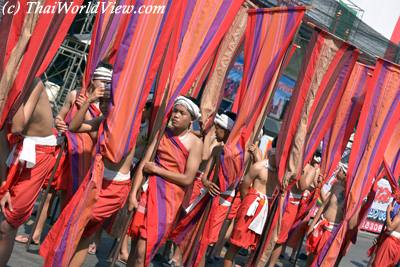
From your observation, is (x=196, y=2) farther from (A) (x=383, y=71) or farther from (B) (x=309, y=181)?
(B) (x=309, y=181)

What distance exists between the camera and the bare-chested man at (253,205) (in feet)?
24.4

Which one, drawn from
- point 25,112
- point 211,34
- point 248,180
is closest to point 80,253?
point 25,112

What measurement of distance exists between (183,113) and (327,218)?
322 centimetres

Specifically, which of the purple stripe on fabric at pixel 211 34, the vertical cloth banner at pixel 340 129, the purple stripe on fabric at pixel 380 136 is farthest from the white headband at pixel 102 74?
the vertical cloth banner at pixel 340 129

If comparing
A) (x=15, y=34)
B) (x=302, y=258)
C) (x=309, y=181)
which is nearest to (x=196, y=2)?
(x=15, y=34)

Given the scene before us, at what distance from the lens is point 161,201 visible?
217 inches

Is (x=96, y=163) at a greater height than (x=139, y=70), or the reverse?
(x=139, y=70)

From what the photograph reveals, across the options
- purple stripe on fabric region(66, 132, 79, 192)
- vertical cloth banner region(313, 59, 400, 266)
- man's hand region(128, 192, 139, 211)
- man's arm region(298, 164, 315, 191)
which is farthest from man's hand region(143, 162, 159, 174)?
man's arm region(298, 164, 315, 191)

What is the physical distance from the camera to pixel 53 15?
482cm

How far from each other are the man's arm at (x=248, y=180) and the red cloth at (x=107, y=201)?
2.61 metres

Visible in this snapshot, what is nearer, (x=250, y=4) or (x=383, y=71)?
(x=383, y=71)

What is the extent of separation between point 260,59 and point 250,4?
2.13 metres

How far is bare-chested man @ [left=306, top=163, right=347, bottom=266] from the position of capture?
8.12m

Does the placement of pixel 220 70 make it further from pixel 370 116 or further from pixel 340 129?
pixel 340 129
